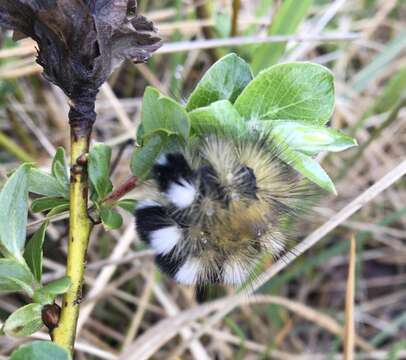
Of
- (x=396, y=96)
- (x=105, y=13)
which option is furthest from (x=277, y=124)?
(x=396, y=96)

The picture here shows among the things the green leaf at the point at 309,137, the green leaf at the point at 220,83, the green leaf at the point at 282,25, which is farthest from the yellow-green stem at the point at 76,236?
the green leaf at the point at 282,25

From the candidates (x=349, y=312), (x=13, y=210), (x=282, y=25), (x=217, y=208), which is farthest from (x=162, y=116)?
(x=282, y=25)

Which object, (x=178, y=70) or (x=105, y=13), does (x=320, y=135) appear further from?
(x=178, y=70)

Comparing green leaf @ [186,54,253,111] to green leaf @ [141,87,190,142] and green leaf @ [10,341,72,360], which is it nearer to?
green leaf @ [141,87,190,142]

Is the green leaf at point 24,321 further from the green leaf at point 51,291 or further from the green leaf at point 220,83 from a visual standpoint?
the green leaf at point 220,83

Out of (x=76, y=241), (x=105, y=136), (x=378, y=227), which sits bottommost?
(x=378, y=227)

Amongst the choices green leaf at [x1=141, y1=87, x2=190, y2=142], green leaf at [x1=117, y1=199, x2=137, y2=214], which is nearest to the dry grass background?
green leaf at [x1=117, y1=199, x2=137, y2=214]

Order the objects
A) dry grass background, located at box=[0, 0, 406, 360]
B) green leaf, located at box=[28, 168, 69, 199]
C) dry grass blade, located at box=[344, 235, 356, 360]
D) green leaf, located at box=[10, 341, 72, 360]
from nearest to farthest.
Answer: green leaf, located at box=[10, 341, 72, 360], green leaf, located at box=[28, 168, 69, 199], dry grass blade, located at box=[344, 235, 356, 360], dry grass background, located at box=[0, 0, 406, 360]
